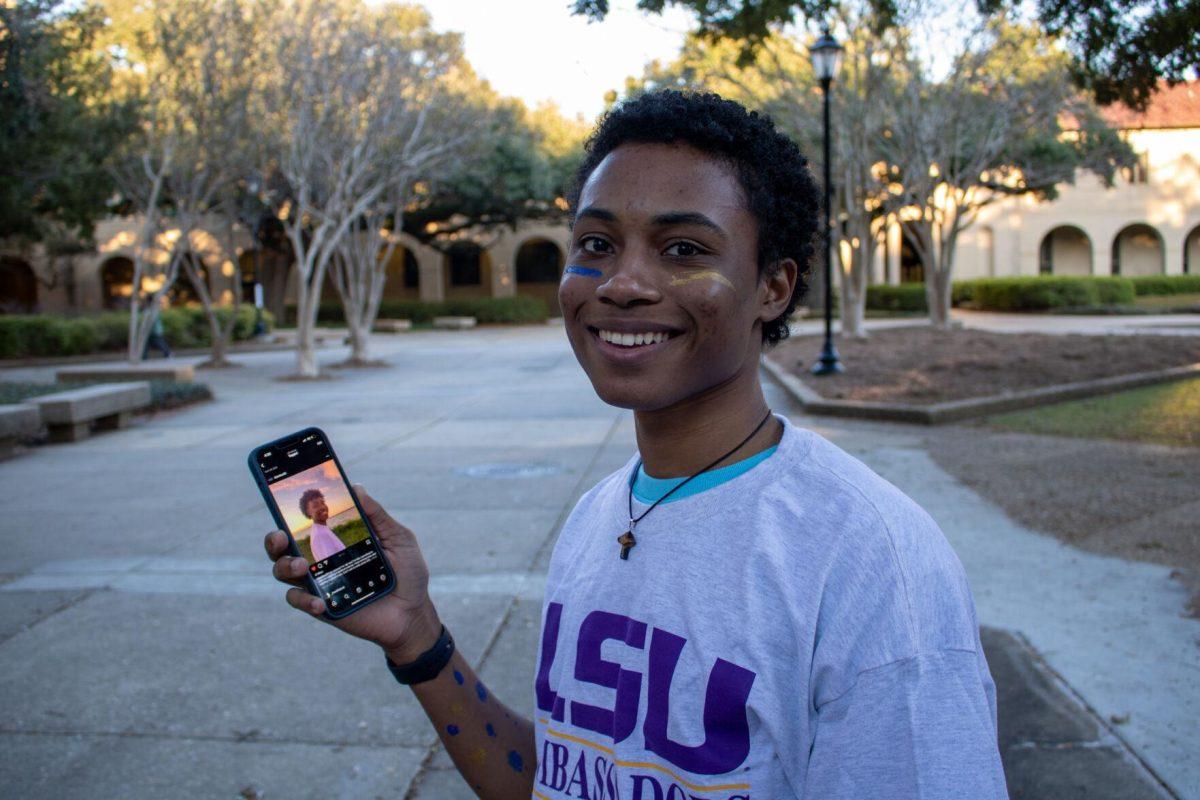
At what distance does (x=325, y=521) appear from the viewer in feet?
5.77

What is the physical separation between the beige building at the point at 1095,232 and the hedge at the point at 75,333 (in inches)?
1042

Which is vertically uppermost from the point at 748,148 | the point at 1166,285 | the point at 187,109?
the point at 187,109

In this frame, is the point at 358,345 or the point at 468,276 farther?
the point at 468,276

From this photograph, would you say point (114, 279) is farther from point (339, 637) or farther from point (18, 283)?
point (339, 637)

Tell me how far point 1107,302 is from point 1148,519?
33.4m

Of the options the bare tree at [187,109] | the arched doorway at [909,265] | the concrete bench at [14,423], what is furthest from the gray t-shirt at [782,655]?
the arched doorway at [909,265]

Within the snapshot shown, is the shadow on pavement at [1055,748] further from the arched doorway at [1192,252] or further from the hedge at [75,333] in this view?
the arched doorway at [1192,252]

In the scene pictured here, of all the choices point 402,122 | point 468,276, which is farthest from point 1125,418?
point 468,276

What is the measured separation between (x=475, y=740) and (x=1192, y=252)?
4939 centimetres

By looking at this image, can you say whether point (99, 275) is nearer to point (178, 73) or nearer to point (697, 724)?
point (178, 73)

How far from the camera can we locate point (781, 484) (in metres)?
1.40

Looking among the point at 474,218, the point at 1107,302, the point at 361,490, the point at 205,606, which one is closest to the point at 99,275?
the point at 474,218

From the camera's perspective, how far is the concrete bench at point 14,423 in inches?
401

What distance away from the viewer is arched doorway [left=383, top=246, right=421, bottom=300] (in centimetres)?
4878
